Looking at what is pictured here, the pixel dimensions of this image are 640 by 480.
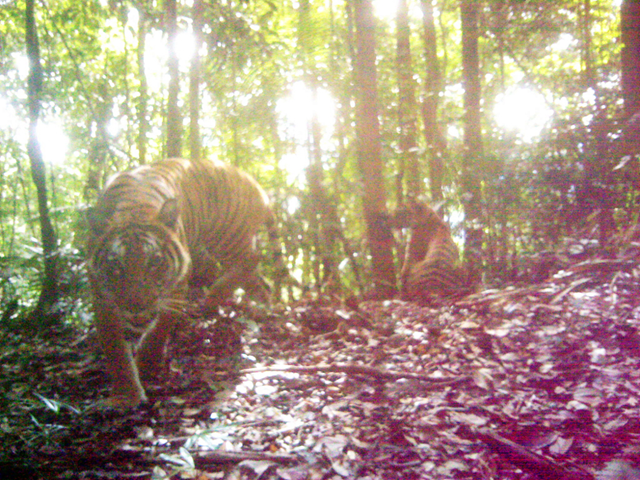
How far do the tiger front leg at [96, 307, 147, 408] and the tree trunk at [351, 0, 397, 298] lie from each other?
9.17ft

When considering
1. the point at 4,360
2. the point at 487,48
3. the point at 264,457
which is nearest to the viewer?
the point at 264,457

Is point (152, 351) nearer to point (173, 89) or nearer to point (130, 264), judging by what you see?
point (130, 264)

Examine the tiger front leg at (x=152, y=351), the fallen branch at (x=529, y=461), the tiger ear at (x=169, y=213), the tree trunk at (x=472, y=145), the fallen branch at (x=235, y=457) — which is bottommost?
the fallen branch at (x=235, y=457)

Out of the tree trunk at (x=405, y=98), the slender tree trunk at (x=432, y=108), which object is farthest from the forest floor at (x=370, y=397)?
the tree trunk at (x=405, y=98)

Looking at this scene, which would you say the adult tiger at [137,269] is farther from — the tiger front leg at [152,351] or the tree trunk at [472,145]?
the tree trunk at [472,145]

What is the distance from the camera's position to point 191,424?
2379 millimetres

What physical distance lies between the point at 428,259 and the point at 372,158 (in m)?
1.03

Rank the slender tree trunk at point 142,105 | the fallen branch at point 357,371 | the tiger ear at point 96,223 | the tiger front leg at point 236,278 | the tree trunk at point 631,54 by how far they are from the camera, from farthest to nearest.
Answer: the slender tree trunk at point 142,105 → the tiger front leg at point 236,278 → the tree trunk at point 631,54 → the tiger ear at point 96,223 → the fallen branch at point 357,371

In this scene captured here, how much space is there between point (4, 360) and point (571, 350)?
3.11 m

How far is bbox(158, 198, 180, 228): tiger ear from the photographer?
291 cm

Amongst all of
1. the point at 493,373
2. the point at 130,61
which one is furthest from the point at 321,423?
the point at 130,61

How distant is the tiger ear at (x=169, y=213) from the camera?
2.91 meters

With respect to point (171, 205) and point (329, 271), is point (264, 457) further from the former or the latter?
point (329, 271)

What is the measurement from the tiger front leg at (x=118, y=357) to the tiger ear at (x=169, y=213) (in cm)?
53
